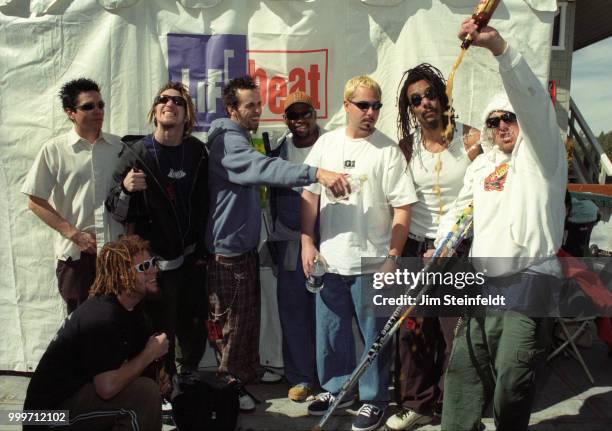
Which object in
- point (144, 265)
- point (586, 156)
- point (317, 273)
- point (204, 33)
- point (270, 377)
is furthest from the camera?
point (586, 156)

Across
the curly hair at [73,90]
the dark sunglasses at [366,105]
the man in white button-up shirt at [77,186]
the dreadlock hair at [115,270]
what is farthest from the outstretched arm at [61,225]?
the dark sunglasses at [366,105]

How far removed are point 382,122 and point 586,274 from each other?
1.85 m

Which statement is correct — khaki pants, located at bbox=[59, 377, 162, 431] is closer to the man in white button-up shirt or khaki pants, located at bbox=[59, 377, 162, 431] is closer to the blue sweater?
the blue sweater

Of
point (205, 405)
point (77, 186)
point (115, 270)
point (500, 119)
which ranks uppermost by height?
point (500, 119)

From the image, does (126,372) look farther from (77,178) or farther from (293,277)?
(77,178)

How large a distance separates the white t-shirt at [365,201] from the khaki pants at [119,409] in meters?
1.31

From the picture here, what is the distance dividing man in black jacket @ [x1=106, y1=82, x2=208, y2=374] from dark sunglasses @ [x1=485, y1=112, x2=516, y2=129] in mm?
1842

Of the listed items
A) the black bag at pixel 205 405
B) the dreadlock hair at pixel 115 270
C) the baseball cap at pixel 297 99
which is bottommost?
the black bag at pixel 205 405

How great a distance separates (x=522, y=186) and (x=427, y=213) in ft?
3.19

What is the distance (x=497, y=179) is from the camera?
2.75 metres

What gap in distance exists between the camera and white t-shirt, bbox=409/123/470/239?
344cm

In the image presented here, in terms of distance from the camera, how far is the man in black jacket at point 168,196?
3484 millimetres

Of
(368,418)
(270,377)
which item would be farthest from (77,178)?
(368,418)

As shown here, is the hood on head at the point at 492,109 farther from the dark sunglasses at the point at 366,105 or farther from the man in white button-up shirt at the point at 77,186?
the man in white button-up shirt at the point at 77,186
